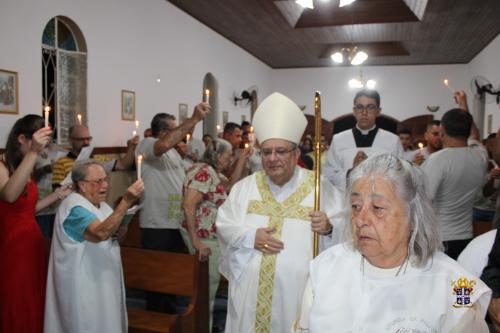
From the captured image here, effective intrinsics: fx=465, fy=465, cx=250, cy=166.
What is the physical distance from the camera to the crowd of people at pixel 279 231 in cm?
158

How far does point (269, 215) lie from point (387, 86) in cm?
1409

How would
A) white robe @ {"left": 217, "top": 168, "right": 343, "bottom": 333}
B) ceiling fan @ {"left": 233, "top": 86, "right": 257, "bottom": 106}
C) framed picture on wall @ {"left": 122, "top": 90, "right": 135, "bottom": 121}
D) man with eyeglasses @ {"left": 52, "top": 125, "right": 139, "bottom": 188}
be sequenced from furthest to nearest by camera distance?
ceiling fan @ {"left": 233, "top": 86, "right": 257, "bottom": 106} < framed picture on wall @ {"left": 122, "top": 90, "right": 135, "bottom": 121} < man with eyeglasses @ {"left": 52, "top": 125, "right": 139, "bottom": 188} < white robe @ {"left": 217, "top": 168, "right": 343, "bottom": 333}

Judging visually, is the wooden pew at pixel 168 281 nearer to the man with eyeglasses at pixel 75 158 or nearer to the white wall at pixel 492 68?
the man with eyeglasses at pixel 75 158

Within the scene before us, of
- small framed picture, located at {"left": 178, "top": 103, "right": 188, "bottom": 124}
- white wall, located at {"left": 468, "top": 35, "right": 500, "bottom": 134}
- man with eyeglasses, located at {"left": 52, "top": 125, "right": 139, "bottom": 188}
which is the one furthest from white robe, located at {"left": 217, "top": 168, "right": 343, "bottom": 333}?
white wall, located at {"left": 468, "top": 35, "right": 500, "bottom": 134}

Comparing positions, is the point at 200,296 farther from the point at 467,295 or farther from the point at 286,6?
the point at 286,6

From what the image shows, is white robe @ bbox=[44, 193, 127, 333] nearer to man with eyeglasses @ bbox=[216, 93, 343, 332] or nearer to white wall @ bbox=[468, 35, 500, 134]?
man with eyeglasses @ bbox=[216, 93, 343, 332]

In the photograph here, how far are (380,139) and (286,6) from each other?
17.9ft

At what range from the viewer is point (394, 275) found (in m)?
1.60

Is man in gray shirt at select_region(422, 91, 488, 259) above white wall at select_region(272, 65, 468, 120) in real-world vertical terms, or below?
below

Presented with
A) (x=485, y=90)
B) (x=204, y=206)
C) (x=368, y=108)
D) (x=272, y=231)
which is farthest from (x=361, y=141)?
(x=485, y=90)

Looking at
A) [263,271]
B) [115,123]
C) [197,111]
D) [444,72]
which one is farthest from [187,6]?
[444,72]

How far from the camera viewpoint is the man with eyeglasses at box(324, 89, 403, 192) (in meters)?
3.94

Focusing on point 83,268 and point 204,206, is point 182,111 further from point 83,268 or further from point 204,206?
point 83,268

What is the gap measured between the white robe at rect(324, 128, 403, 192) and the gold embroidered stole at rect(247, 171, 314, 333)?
1.25 m
